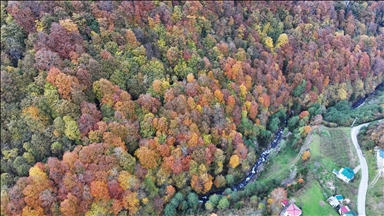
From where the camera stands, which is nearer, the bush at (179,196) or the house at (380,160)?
the bush at (179,196)

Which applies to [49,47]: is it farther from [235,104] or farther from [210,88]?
[235,104]

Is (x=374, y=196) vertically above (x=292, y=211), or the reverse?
(x=374, y=196)

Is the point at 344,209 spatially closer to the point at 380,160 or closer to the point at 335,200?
the point at 335,200

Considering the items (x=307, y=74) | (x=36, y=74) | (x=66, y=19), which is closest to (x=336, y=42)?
(x=307, y=74)

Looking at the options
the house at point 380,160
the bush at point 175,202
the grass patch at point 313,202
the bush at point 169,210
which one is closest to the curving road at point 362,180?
the house at point 380,160

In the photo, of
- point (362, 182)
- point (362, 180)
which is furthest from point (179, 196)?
point (362, 180)

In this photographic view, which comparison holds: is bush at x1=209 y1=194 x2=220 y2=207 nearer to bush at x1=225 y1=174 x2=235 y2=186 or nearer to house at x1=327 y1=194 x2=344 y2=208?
bush at x1=225 y1=174 x2=235 y2=186

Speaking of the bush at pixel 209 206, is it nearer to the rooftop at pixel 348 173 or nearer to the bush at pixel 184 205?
the bush at pixel 184 205
